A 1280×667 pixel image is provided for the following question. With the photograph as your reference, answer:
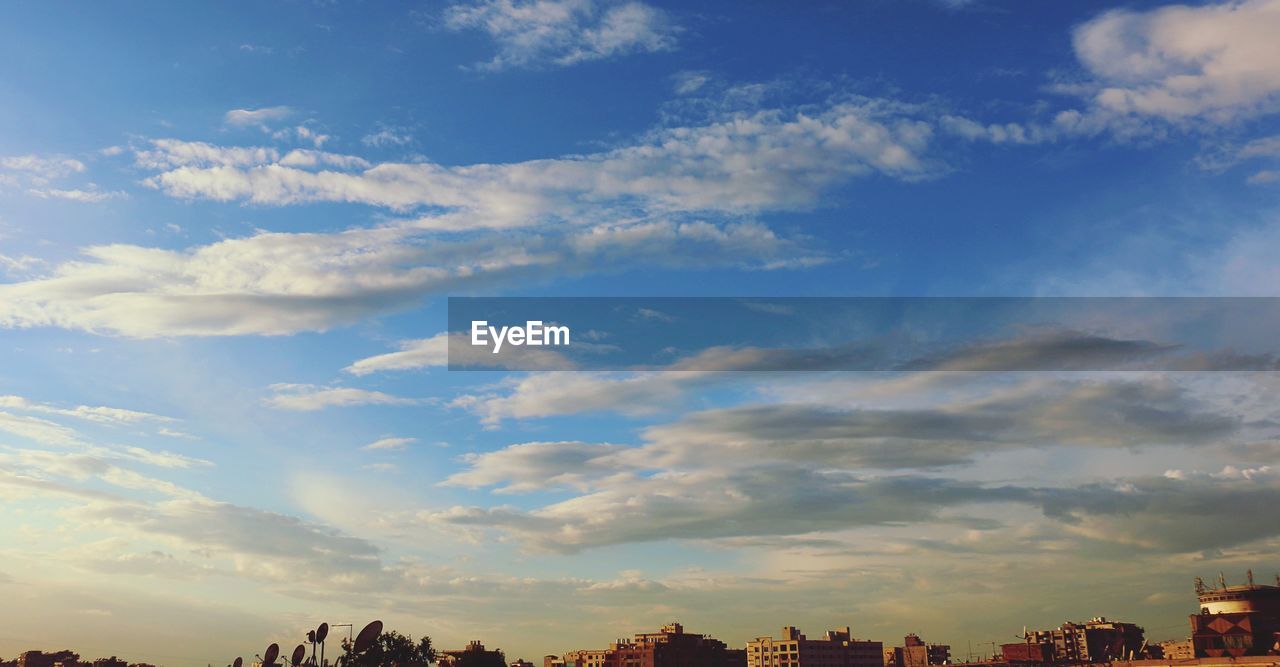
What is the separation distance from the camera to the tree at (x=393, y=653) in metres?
148

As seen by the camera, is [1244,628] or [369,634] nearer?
[369,634]

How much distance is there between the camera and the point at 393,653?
6373 inches

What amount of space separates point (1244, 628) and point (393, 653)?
139 m

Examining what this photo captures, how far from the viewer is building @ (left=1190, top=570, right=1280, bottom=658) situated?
157 m

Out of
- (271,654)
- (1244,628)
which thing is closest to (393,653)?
(271,654)

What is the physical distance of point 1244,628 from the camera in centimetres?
16000

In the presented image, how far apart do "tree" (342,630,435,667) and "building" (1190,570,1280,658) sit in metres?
126

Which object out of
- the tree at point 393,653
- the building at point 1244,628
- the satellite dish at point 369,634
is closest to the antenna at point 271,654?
the satellite dish at point 369,634

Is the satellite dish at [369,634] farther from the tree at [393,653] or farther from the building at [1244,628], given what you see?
the building at [1244,628]

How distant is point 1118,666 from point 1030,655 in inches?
1237

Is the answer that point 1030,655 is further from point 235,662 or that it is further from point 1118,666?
point 235,662

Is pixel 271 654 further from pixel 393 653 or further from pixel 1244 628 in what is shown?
pixel 1244 628

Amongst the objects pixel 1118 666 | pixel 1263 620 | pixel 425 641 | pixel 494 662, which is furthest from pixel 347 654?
pixel 1263 620

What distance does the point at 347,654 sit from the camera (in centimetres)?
14738
